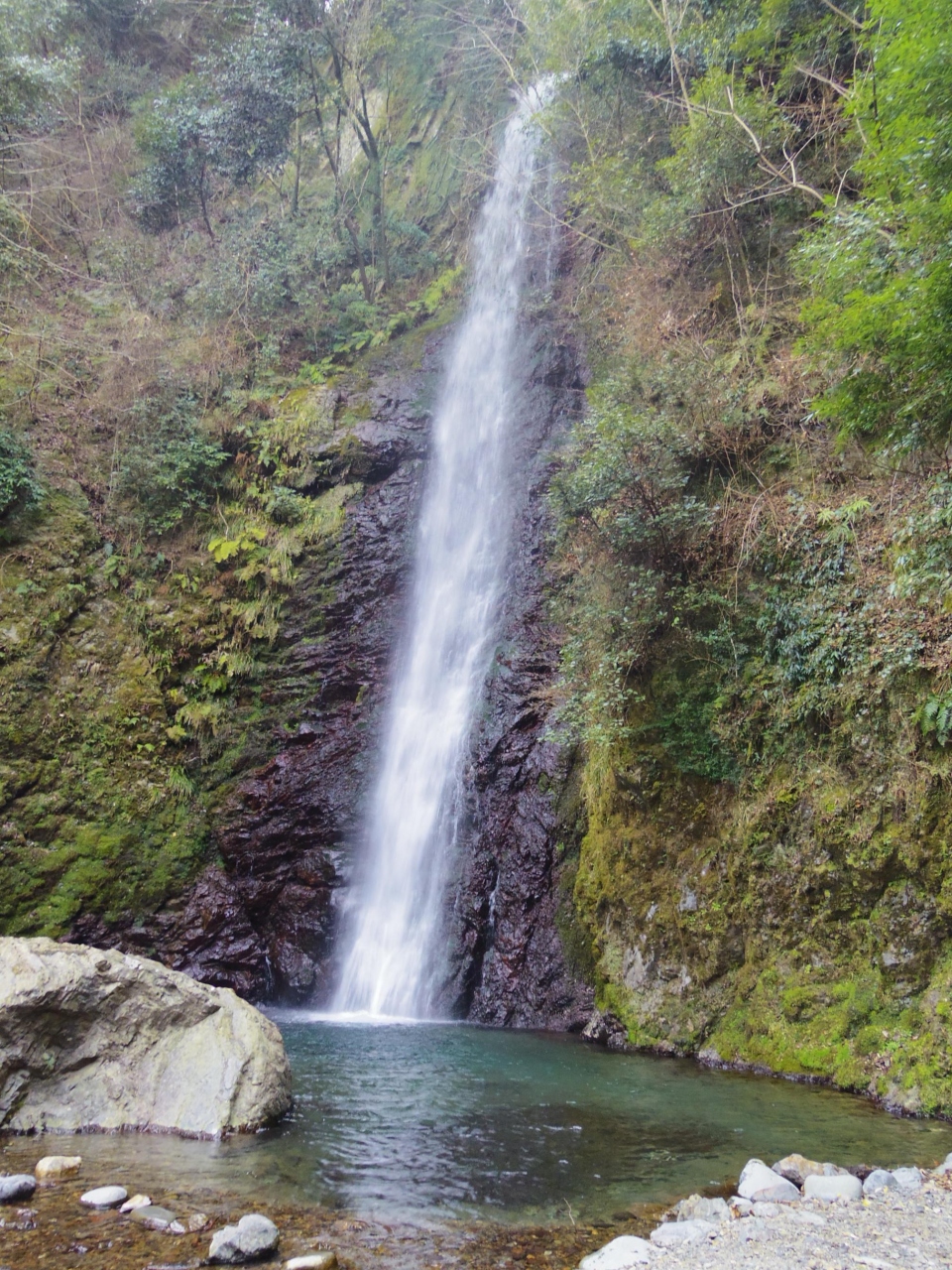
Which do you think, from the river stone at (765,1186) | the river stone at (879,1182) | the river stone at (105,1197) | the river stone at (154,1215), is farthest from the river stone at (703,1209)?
the river stone at (105,1197)

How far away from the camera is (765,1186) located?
4.16 metres

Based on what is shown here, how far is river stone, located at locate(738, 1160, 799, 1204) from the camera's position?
4090 millimetres

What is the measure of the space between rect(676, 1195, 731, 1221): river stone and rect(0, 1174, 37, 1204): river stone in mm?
3197

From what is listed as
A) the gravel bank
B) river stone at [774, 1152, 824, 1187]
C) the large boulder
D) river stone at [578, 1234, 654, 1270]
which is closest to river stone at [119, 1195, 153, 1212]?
the large boulder

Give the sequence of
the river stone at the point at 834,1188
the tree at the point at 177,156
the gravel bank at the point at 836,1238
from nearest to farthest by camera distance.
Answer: the gravel bank at the point at 836,1238, the river stone at the point at 834,1188, the tree at the point at 177,156

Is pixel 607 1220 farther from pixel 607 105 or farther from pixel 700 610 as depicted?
pixel 607 105

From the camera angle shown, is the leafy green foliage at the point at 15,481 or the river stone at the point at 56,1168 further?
the leafy green foliage at the point at 15,481

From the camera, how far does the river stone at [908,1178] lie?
4133 mm

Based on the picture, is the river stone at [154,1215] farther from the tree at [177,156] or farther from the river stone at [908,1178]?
the tree at [177,156]

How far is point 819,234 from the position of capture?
8.12m

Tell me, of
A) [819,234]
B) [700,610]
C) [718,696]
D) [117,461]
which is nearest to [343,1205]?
[718,696]

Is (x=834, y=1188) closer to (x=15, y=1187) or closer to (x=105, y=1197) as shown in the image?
(x=105, y=1197)

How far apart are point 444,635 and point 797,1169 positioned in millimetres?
9958

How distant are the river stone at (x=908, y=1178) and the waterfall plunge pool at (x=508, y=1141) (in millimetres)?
392
